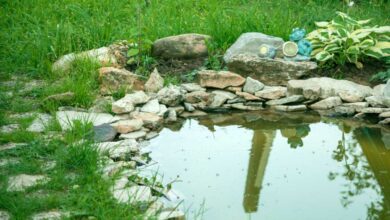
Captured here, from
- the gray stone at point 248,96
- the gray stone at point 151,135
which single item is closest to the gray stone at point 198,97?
the gray stone at point 248,96

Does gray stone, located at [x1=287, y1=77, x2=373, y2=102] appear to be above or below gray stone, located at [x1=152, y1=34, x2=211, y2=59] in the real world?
below

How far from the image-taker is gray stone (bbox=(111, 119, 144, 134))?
523 cm

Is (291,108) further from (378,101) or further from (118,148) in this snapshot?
(118,148)

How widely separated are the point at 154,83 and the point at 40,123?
1482mm

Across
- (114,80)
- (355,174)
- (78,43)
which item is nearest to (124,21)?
(78,43)

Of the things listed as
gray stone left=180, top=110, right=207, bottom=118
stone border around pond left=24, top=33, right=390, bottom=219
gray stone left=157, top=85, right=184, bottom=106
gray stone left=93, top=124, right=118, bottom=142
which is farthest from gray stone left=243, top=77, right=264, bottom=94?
gray stone left=93, top=124, right=118, bottom=142

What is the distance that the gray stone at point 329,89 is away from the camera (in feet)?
20.1

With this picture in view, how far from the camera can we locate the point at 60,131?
4.86 metres

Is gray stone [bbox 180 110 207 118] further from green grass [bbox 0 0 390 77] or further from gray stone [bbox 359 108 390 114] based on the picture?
gray stone [bbox 359 108 390 114]

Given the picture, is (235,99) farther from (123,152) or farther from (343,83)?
(123,152)

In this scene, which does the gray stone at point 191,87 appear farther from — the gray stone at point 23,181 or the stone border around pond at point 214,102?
the gray stone at point 23,181

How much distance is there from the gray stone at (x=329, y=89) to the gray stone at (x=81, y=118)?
1972mm

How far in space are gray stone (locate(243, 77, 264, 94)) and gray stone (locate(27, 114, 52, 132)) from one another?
2133 mm

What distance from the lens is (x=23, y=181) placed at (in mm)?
3947
